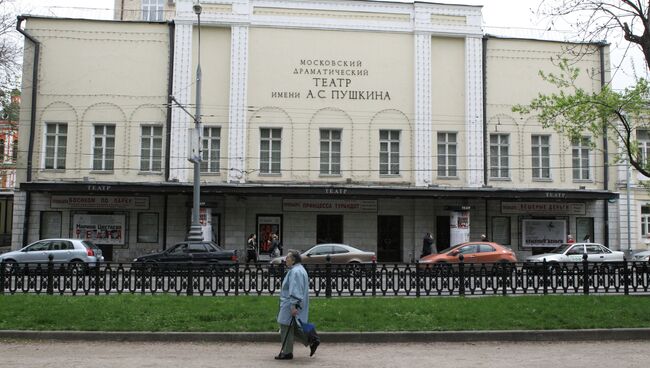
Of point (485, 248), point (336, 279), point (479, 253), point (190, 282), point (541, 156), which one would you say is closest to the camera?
point (190, 282)

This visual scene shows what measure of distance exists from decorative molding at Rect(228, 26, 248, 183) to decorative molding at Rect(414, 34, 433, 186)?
8639 millimetres

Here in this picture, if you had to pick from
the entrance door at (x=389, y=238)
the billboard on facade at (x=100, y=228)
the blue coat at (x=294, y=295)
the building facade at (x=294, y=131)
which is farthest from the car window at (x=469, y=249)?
the billboard on facade at (x=100, y=228)

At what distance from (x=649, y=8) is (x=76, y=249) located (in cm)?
2044

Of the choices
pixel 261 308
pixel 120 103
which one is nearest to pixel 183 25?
pixel 120 103

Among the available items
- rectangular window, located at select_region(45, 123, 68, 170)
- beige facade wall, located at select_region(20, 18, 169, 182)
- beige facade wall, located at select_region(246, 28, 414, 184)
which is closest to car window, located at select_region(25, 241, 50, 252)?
beige facade wall, located at select_region(20, 18, 169, 182)

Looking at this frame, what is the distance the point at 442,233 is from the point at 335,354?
72.3 ft

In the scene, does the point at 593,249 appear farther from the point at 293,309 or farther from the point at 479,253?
the point at 293,309

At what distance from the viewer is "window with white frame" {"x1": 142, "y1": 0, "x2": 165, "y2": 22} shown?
40.4 meters

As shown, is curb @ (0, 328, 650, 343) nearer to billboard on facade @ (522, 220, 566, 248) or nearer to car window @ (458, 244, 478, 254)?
car window @ (458, 244, 478, 254)

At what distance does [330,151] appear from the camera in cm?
3034

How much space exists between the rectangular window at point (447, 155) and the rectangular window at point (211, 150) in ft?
36.7

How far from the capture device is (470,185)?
3036 cm

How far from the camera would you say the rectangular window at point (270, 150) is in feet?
98.3

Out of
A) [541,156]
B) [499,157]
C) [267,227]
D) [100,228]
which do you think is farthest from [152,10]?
[541,156]
